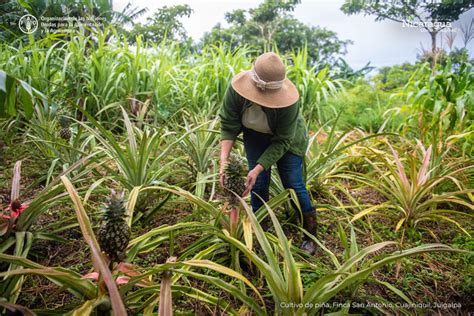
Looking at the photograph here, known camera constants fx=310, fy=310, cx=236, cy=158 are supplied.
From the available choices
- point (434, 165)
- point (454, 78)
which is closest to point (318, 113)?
point (454, 78)

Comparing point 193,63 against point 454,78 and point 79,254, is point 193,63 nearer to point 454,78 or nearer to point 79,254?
point 454,78

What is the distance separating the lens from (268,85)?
5.36 ft

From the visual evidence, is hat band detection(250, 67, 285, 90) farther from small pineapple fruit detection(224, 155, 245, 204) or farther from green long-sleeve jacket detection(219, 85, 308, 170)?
small pineapple fruit detection(224, 155, 245, 204)

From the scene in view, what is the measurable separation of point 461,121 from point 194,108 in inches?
107

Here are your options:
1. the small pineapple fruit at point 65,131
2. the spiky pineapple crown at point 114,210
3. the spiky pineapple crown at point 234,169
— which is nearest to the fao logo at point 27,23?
the small pineapple fruit at point 65,131

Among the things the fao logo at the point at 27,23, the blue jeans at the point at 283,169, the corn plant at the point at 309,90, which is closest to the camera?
the blue jeans at the point at 283,169

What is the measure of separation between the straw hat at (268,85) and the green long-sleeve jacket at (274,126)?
7 centimetres

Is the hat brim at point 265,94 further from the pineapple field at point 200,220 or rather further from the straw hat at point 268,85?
the pineapple field at point 200,220

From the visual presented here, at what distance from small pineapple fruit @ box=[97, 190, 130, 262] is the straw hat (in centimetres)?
87

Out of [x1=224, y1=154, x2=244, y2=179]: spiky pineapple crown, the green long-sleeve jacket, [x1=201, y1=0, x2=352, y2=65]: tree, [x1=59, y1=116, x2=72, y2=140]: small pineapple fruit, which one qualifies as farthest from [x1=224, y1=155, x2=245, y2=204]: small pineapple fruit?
[x1=201, y1=0, x2=352, y2=65]: tree

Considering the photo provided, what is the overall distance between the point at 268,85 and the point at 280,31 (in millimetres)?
19761

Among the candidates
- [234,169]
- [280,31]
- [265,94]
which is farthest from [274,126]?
[280,31]

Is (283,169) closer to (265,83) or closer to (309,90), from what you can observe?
(265,83)

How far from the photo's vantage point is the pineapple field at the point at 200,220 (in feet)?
3.79
